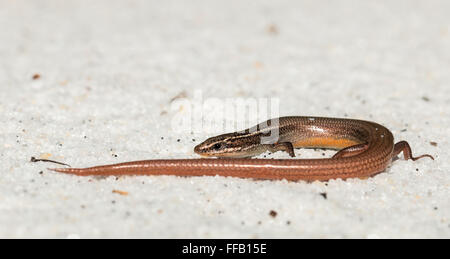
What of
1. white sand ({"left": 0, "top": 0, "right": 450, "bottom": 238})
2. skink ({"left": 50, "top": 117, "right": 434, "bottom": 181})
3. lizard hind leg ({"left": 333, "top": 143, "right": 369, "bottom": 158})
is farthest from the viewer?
lizard hind leg ({"left": 333, "top": 143, "right": 369, "bottom": 158})

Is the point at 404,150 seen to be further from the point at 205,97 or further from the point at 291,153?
the point at 205,97

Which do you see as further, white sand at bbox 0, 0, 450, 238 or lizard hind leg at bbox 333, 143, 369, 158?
lizard hind leg at bbox 333, 143, 369, 158

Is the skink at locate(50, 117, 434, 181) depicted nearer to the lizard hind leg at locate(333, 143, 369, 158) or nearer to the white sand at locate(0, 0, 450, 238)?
the lizard hind leg at locate(333, 143, 369, 158)

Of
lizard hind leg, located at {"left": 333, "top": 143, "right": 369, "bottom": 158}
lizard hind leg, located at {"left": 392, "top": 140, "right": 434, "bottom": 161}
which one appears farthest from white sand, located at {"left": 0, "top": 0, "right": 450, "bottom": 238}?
lizard hind leg, located at {"left": 333, "top": 143, "right": 369, "bottom": 158}

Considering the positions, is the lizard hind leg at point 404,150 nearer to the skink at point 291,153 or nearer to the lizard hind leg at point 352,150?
the skink at point 291,153

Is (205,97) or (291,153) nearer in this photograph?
(291,153)

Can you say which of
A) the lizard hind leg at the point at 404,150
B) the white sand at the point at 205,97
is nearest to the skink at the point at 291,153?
the lizard hind leg at the point at 404,150

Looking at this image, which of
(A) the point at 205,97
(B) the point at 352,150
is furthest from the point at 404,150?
(A) the point at 205,97
